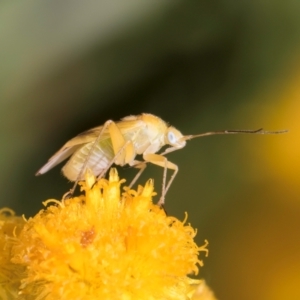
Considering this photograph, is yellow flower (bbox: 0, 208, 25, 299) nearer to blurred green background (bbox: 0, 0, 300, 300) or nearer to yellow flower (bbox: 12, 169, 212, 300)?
yellow flower (bbox: 12, 169, 212, 300)

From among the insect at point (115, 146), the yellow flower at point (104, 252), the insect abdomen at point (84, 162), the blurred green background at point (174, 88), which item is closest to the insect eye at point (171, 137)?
the insect at point (115, 146)

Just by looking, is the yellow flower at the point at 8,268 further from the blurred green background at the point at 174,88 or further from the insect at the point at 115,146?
the blurred green background at the point at 174,88

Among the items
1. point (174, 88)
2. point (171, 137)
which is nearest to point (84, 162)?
point (171, 137)

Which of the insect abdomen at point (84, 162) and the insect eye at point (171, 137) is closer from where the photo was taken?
the insect abdomen at point (84, 162)

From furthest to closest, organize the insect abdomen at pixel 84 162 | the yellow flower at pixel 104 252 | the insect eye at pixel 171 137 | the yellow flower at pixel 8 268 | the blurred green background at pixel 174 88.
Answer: the blurred green background at pixel 174 88, the insect eye at pixel 171 137, the insect abdomen at pixel 84 162, the yellow flower at pixel 8 268, the yellow flower at pixel 104 252

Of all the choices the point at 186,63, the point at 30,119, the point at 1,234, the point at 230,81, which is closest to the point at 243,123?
the point at 230,81

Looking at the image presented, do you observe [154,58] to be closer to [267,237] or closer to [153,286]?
[267,237]

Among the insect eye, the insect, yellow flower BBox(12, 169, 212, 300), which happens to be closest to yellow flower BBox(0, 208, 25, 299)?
yellow flower BBox(12, 169, 212, 300)

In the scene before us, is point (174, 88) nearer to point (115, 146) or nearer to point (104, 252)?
point (115, 146)
